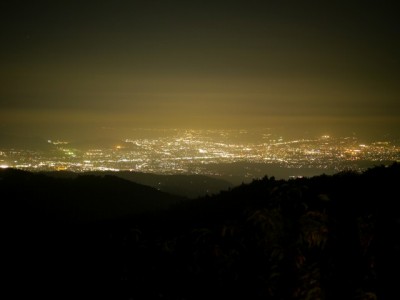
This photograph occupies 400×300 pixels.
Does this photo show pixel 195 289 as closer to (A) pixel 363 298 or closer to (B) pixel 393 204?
(A) pixel 363 298

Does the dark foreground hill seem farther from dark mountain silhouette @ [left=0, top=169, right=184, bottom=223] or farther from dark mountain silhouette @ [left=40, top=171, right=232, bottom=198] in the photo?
dark mountain silhouette @ [left=40, top=171, right=232, bottom=198]

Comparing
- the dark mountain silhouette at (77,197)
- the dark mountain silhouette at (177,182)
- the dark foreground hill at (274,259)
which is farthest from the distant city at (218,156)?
the dark foreground hill at (274,259)

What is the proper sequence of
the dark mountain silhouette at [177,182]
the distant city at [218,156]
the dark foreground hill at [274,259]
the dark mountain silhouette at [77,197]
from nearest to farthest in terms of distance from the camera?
the dark foreground hill at [274,259] < the dark mountain silhouette at [77,197] < the dark mountain silhouette at [177,182] < the distant city at [218,156]

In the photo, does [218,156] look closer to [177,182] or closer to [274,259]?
[177,182]

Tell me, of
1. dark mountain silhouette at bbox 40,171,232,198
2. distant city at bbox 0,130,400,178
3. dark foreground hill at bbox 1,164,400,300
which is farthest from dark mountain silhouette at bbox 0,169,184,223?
distant city at bbox 0,130,400,178

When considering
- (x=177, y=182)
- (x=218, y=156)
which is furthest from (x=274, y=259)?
(x=218, y=156)

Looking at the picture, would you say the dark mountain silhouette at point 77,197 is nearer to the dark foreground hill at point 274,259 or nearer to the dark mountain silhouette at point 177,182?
the dark mountain silhouette at point 177,182

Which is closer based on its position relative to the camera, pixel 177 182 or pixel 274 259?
pixel 274 259

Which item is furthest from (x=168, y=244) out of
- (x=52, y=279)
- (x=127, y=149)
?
(x=127, y=149)

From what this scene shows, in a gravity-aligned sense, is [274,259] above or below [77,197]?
above
